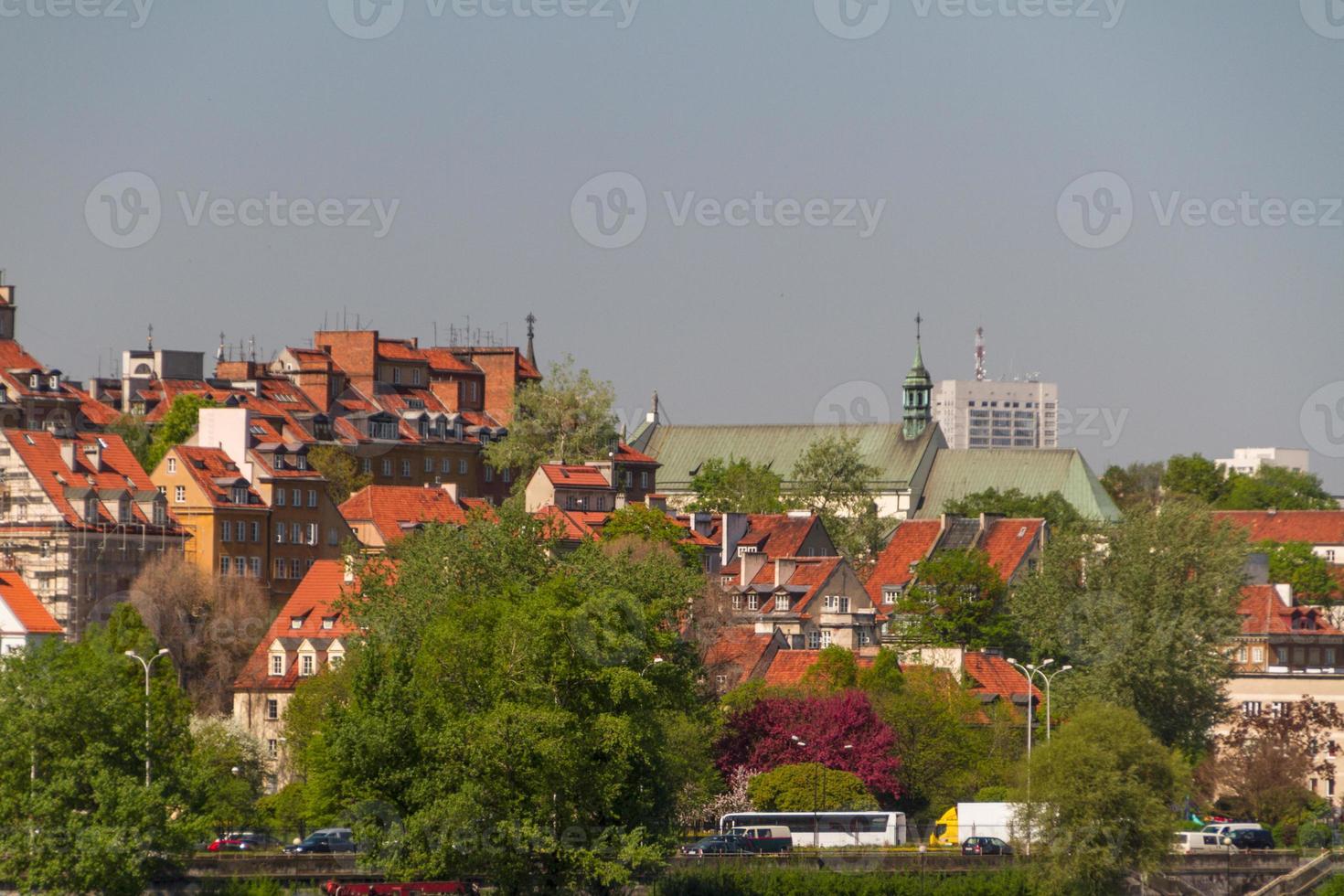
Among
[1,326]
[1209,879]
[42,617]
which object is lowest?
[1209,879]

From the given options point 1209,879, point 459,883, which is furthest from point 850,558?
point 459,883

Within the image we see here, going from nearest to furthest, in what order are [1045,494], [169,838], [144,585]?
[169,838] → [144,585] → [1045,494]

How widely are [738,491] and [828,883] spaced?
83.6 m

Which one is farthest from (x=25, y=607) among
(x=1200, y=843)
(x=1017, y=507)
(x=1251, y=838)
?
(x=1017, y=507)

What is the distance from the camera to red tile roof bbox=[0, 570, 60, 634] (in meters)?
110

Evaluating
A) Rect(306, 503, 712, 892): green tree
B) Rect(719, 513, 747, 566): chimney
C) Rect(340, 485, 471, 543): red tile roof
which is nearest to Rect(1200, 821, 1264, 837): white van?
Rect(306, 503, 712, 892): green tree

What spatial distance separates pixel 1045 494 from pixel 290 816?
104m

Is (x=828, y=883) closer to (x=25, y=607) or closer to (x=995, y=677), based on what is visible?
(x=995, y=677)

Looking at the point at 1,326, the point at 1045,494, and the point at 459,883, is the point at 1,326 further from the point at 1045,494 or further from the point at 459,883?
the point at 459,883

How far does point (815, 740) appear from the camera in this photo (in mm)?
102500

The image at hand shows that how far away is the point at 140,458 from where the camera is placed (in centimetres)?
14838

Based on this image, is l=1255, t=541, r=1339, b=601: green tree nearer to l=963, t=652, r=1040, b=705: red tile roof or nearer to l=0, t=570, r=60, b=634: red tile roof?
l=963, t=652, r=1040, b=705: red tile roof

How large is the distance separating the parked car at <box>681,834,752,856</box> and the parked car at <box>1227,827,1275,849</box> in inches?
844

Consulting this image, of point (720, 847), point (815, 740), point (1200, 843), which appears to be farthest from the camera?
point (815, 740)
